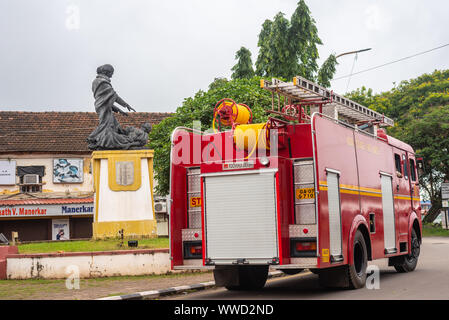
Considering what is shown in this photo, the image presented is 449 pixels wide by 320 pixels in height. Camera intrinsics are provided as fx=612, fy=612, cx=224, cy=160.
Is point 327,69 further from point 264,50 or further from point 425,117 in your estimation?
point 425,117

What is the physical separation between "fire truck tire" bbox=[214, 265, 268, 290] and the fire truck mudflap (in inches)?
57.8

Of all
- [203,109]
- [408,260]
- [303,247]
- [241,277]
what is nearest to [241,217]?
[303,247]

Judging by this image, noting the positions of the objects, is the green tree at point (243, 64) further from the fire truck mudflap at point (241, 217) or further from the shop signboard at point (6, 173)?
the fire truck mudflap at point (241, 217)

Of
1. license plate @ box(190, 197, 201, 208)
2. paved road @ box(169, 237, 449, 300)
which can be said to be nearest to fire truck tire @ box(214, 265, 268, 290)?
paved road @ box(169, 237, 449, 300)

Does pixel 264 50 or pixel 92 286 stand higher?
pixel 264 50

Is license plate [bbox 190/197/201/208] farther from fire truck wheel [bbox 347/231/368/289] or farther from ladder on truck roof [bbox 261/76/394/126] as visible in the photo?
fire truck wheel [bbox 347/231/368/289]

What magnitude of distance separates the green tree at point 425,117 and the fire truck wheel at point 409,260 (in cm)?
2536

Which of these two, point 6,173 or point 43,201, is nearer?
point 43,201

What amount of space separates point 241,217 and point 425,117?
3335 cm

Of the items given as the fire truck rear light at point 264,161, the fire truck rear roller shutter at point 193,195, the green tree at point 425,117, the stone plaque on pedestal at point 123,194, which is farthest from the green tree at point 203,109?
the green tree at point 425,117

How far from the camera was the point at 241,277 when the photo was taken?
1247 cm

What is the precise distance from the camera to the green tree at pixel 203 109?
2595 centimetres

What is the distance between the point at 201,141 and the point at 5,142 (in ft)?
102

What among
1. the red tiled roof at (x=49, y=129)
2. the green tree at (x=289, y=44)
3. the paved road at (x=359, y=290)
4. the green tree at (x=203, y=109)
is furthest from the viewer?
the red tiled roof at (x=49, y=129)
